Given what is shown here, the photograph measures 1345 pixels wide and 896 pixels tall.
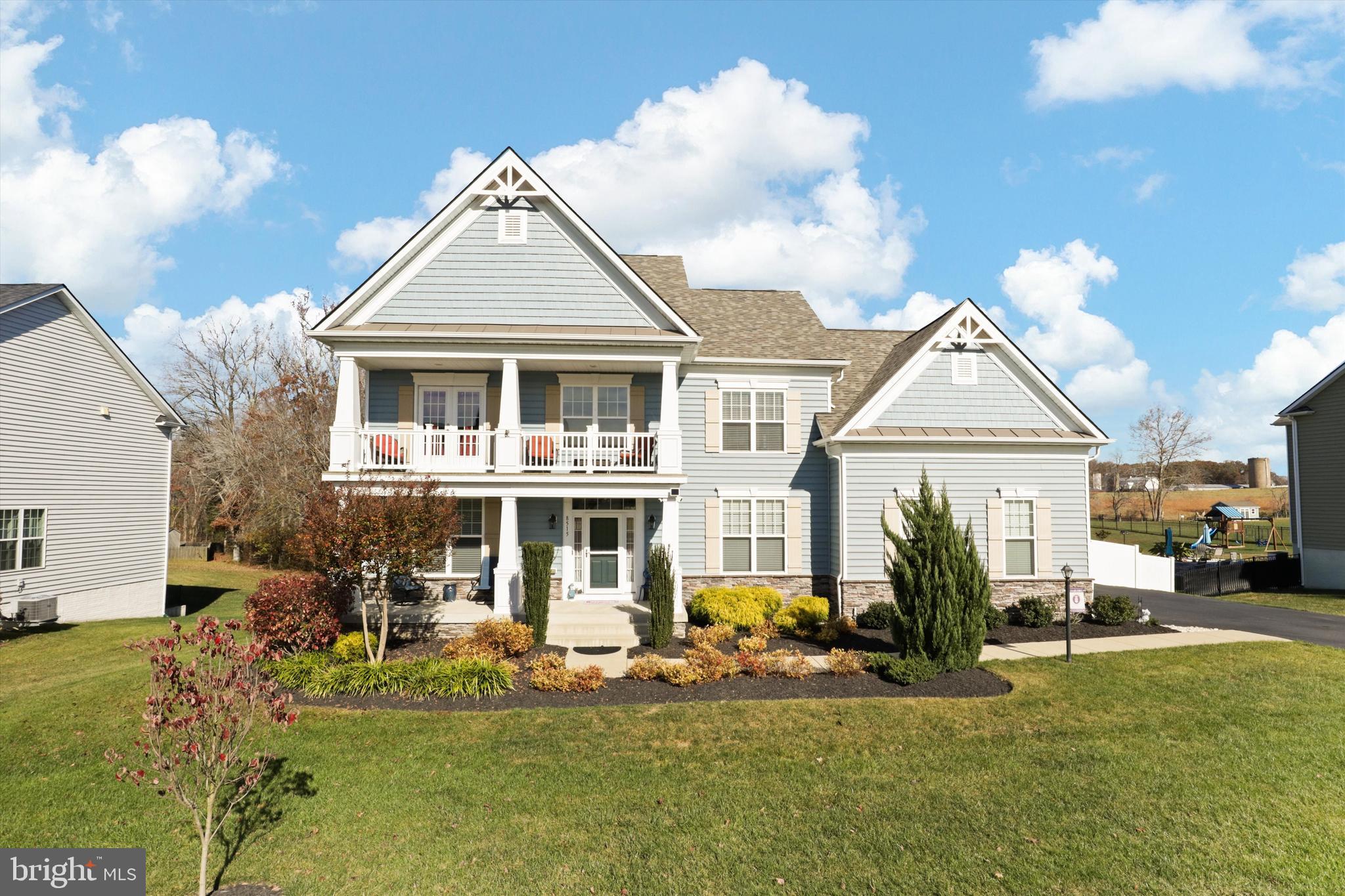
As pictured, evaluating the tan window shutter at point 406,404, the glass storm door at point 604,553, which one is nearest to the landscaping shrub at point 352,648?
the glass storm door at point 604,553

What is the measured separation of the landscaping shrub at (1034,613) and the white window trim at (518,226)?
1504 cm

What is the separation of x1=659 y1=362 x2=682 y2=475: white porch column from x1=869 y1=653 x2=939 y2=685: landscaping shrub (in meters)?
5.89

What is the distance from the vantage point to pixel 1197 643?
47.5 ft

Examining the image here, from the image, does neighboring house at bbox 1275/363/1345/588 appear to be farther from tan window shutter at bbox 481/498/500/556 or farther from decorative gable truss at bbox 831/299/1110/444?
tan window shutter at bbox 481/498/500/556

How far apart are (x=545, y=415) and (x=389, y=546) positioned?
6.35m

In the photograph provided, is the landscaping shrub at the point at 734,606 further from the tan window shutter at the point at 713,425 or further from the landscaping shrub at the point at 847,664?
the tan window shutter at the point at 713,425

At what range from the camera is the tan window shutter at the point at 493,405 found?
687 inches

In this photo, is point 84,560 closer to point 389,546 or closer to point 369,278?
point 369,278

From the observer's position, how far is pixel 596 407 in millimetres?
17797

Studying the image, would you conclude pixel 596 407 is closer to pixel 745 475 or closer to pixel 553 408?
pixel 553 408

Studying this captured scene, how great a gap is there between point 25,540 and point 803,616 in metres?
19.2

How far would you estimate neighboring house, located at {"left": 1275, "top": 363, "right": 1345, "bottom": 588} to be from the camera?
24797mm

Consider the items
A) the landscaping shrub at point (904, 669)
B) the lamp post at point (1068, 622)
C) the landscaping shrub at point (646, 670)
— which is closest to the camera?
the landscaping shrub at point (904, 669)

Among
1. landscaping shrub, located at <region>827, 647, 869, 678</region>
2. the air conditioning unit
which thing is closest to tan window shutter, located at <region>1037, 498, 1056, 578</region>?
landscaping shrub, located at <region>827, 647, 869, 678</region>
